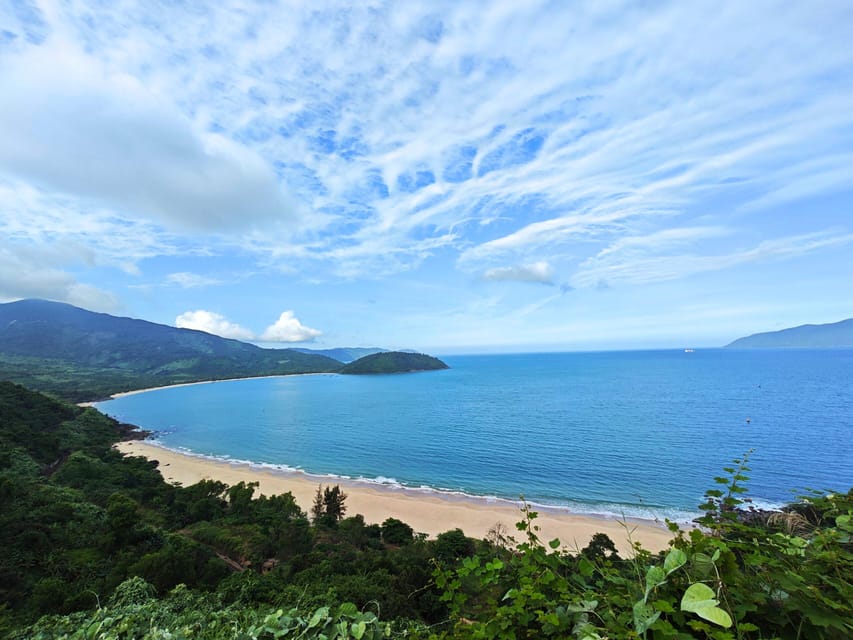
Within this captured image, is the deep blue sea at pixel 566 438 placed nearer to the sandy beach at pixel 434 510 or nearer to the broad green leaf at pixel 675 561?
the sandy beach at pixel 434 510

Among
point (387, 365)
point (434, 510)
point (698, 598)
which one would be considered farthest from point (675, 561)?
point (387, 365)

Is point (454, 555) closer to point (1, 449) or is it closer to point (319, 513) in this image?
point (319, 513)

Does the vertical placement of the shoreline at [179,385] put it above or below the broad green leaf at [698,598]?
below

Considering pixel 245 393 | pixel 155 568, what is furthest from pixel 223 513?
pixel 245 393

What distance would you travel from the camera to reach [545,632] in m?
2.38

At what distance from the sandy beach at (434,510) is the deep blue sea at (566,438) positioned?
2.17m

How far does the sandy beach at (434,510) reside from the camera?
2325 centimetres

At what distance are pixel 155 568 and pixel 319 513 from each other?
44.5ft

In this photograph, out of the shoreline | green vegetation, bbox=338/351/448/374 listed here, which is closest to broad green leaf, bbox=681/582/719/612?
the shoreline

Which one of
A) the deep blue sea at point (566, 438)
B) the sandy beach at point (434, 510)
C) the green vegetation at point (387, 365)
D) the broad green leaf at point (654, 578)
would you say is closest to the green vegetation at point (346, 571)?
the broad green leaf at point (654, 578)

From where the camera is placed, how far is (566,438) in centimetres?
4556

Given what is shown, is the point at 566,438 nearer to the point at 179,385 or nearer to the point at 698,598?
the point at 698,598

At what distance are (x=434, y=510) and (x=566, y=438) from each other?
2430 cm

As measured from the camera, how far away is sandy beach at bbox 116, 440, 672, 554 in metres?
23.2
